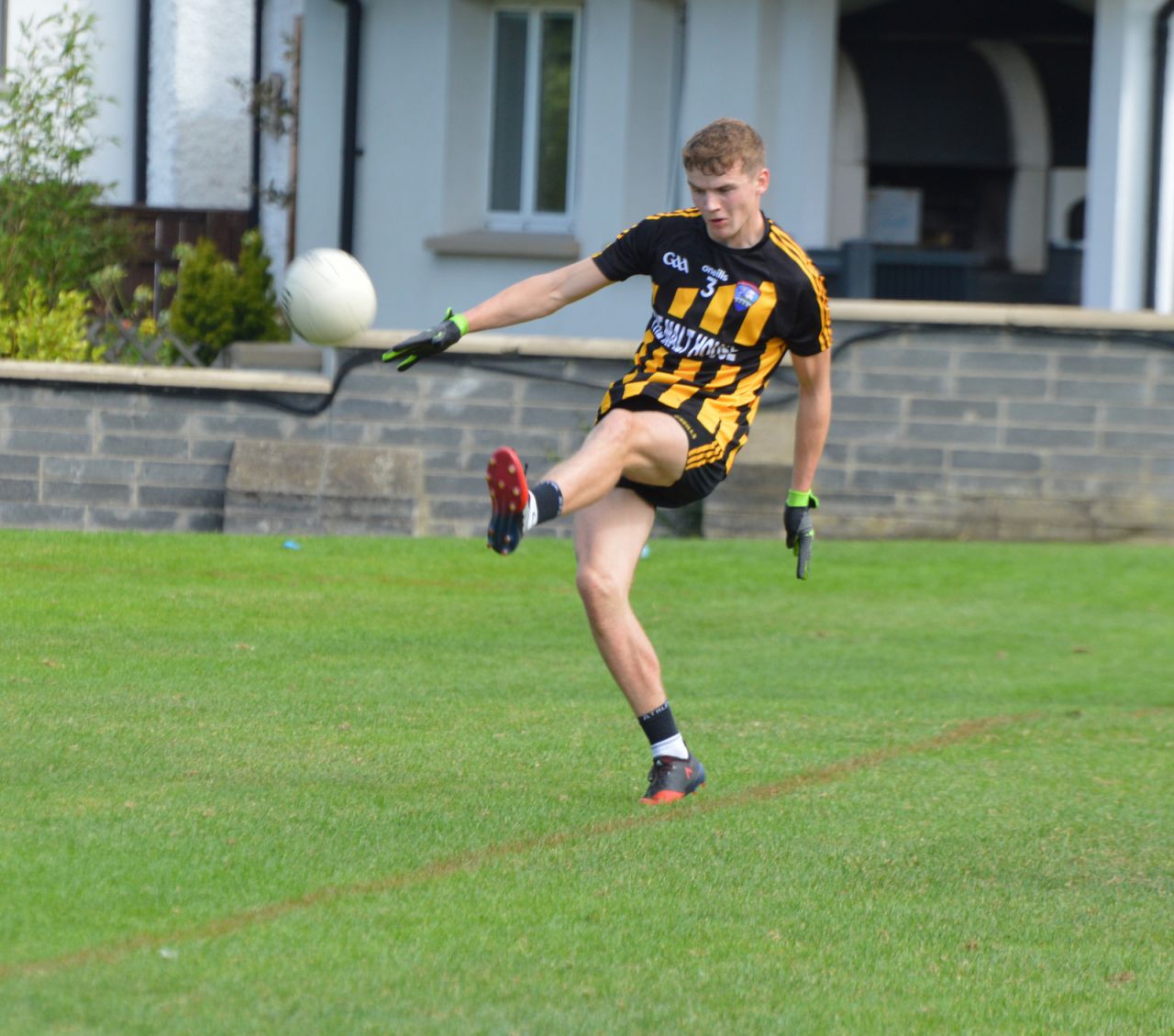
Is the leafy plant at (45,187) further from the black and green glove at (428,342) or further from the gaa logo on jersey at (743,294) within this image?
the gaa logo on jersey at (743,294)

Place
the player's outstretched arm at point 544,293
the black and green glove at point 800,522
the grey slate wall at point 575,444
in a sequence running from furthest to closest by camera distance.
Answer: the grey slate wall at point 575,444
the black and green glove at point 800,522
the player's outstretched arm at point 544,293

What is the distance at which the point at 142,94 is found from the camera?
19.8 m

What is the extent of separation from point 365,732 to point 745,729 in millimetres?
1495

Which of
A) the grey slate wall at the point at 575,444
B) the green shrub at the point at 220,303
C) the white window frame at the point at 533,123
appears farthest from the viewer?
the green shrub at the point at 220,303

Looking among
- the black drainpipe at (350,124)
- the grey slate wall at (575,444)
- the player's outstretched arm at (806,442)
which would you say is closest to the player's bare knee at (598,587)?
the player's outstretched arm at (806,442)

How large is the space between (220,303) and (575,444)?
4.93 meters

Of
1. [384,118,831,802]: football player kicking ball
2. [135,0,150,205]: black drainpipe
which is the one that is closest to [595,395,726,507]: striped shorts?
[384,118,831,802]: football player kicking ball

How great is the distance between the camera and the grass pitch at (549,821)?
3.71m

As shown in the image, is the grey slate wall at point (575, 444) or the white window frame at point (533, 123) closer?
the grey slate wall at point (575, 444)

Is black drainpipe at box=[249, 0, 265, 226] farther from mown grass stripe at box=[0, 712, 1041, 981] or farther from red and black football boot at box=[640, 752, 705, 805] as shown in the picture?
red and black football boot at box=[640, 752, 705, 805]

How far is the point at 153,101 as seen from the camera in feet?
65.2

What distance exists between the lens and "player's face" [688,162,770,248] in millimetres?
5281

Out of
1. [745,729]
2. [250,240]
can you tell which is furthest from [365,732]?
[250,240]

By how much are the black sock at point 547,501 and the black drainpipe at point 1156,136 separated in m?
9.88
